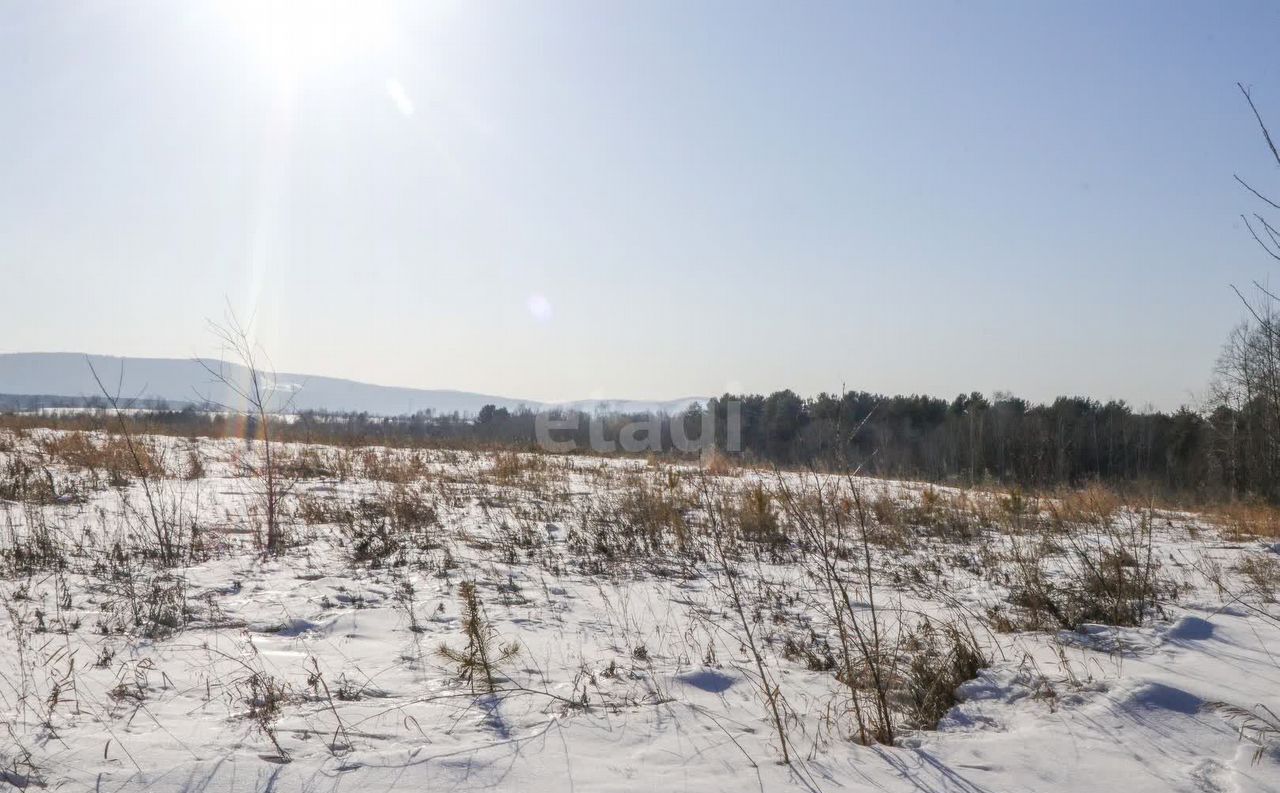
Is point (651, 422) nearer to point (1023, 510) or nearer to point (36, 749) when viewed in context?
point (1023, 510)

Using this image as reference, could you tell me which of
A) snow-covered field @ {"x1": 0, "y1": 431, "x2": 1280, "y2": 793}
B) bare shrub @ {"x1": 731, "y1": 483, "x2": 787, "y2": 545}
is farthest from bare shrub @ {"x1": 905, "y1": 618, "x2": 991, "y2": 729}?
bare shrub @ {"x1": 731, "y1": 483, "x2": 787, "y2": 545}

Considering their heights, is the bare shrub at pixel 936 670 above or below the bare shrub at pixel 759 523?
below

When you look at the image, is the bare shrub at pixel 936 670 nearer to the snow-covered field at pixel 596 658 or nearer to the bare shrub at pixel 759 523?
the snow-covered field at pixel 596 658

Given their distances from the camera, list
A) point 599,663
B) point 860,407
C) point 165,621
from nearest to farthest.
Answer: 1. point 599,663
2. point 165,621
3. point 860,407

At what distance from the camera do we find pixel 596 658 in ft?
11.4

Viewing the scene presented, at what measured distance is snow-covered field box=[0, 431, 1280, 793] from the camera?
7.28 ft

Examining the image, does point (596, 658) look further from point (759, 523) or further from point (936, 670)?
point (759, 523)

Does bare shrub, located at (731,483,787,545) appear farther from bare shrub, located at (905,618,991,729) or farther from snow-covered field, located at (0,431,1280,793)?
bare shrub, located at (905,618,991,729)

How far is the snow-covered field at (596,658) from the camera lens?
87.4 inches

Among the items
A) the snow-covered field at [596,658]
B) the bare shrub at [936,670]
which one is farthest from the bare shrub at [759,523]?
the bare shrub at [936,670]

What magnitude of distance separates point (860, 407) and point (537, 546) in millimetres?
31997

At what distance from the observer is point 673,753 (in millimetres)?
2359

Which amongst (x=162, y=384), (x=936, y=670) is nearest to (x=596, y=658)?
(x=936, y=670)

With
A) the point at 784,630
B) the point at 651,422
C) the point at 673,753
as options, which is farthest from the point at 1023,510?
the point at 651,422
